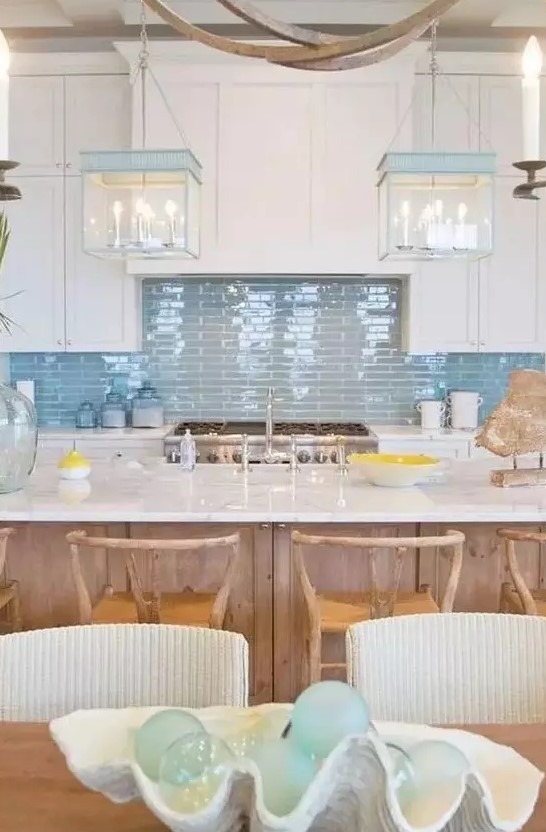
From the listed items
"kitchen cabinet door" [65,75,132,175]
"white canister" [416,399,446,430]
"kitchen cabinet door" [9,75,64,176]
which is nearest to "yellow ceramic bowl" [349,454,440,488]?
"white canister" [416,399,446,430]

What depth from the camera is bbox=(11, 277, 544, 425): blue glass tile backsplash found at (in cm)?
546

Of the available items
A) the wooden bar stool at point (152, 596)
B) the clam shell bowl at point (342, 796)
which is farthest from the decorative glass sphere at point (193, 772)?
the wooden bar stool at point (152, 596)

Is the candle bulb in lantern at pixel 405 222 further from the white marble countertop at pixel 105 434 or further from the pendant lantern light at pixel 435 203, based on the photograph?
the white marble countertop at pixel 105 434

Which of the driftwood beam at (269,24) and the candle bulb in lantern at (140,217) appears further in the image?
the candle bulb in lantern at (140,217)

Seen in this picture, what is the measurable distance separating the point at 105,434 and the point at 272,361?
45.9 inches

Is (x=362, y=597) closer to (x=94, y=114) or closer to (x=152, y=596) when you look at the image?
(x=152, y=596)

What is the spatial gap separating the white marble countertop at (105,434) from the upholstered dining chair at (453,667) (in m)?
3.35

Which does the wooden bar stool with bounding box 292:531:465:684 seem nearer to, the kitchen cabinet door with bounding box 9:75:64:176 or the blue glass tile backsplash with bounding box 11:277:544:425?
the blue glass tile backsplash with bounding box 11:277:544:425

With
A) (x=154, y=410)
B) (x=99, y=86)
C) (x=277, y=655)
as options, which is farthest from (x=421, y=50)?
(x=277, y=655)

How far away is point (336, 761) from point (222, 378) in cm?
469

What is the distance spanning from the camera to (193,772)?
3.11 ft

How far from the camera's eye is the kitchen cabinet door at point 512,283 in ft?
16.7

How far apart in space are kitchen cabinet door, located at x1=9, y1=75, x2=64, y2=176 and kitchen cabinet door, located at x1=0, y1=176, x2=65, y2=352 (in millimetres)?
90

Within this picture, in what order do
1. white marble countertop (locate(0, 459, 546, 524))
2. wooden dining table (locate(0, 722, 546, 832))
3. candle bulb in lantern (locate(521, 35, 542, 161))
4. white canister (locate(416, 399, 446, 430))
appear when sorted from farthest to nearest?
white canister (locate(416, 399, 446, 430)) → white marble countertop (locate(0, 459, 546, 524)) → candle bulb in lantern (locate(521, 35, 542, 161)) → wooden dining table (locate(0, 722, 546, 832))
